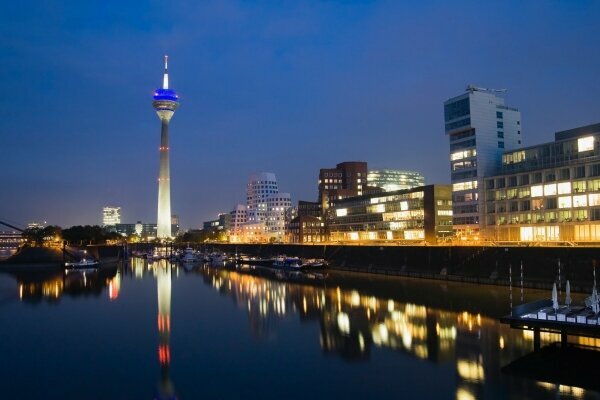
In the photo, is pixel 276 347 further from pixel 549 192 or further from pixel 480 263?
pixel 549 192

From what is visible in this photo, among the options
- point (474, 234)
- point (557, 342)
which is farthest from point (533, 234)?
point (557, 342)

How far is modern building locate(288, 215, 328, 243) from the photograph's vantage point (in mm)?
159250

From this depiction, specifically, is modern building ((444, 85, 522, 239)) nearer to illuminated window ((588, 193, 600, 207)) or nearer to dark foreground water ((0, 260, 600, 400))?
illuminated window ((588, 193, 600, 207))

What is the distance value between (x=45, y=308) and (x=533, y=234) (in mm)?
68994

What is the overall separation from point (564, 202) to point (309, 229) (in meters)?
94.6

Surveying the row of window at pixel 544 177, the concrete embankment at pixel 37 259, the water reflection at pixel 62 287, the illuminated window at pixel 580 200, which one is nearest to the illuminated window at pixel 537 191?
the row of window at pixel 544 177

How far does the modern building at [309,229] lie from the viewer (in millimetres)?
159250

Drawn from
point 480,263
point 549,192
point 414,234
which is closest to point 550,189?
point 549,192

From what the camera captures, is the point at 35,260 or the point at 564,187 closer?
the point at 564,187

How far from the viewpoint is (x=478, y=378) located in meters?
27.1

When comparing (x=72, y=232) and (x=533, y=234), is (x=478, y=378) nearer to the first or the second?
(x=533, y=234)

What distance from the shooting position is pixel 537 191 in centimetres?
8056

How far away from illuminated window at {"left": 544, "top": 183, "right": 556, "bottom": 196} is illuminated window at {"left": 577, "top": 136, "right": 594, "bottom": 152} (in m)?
6.31

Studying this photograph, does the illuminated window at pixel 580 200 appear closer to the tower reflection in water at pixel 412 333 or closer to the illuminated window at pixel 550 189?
the illuminated window at pixel 550 189
